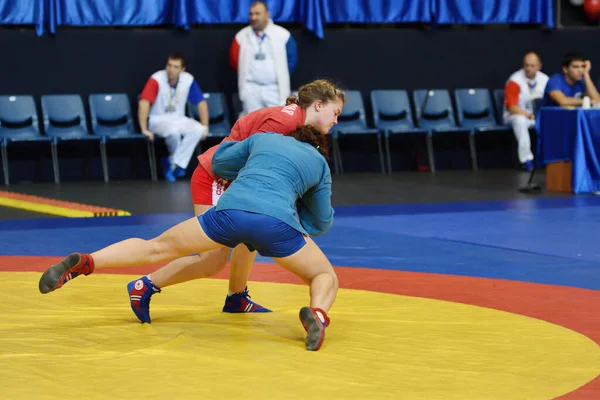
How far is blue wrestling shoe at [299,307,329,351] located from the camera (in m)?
3.75

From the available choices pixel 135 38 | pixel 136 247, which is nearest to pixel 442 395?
pixel 136 247

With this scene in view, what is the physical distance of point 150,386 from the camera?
10.7 feet

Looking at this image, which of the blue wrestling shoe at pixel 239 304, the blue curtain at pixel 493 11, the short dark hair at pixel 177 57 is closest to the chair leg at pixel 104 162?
the short dark hair at pixel 177 57

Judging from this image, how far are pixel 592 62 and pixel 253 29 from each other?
16.3ft

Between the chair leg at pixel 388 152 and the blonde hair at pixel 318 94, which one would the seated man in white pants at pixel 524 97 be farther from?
the blonde hair at pixel 318 94

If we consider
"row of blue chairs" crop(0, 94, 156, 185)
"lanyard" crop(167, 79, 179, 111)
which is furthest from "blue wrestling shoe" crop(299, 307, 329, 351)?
"lanyard" crop(167, 79, 179, 111)

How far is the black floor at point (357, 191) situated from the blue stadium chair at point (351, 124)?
1.14ft

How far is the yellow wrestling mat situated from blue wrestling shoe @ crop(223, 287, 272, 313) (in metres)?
0.06

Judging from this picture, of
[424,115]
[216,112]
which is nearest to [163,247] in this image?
[216,112]

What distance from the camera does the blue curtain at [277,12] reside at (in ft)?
38.6

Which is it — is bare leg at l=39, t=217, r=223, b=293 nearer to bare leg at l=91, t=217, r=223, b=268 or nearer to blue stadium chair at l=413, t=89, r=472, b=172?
bare leg at l=91, t=217, r=223, b=268

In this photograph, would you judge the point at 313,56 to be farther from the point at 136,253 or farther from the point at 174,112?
the point at 136,253

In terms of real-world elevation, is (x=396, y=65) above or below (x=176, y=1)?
below

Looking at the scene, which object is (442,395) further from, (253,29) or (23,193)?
(253,29)
